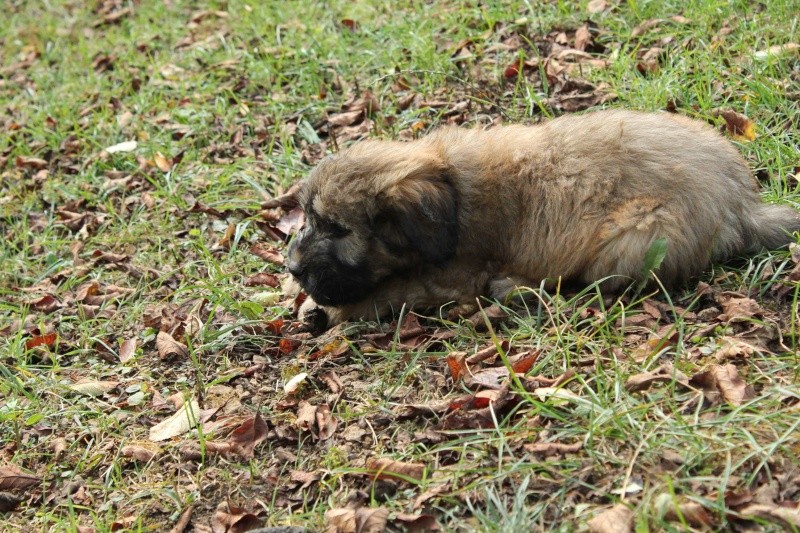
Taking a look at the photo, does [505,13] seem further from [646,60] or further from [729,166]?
[729,166]

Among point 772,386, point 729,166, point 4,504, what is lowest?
point 4,504

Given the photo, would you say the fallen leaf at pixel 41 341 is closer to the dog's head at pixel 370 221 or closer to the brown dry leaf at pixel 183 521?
the dog's head at pixel 370 221

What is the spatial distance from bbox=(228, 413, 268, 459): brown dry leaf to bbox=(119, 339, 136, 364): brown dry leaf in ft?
4.29

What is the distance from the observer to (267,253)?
613 cm

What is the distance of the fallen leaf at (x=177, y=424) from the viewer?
4500 mm

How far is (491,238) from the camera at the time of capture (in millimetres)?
4969

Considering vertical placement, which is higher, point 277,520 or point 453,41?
point 453,41

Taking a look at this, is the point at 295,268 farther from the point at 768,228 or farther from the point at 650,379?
the point at 768,228

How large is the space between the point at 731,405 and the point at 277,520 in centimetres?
185

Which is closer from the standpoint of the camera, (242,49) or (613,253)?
(613,253)

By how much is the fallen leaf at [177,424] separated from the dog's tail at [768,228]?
2903 millimetres

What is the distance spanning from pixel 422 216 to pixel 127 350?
6.50 feet

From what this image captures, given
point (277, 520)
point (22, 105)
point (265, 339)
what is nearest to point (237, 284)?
point (265, 339)

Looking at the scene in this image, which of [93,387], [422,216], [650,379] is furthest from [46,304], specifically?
[650,379]
